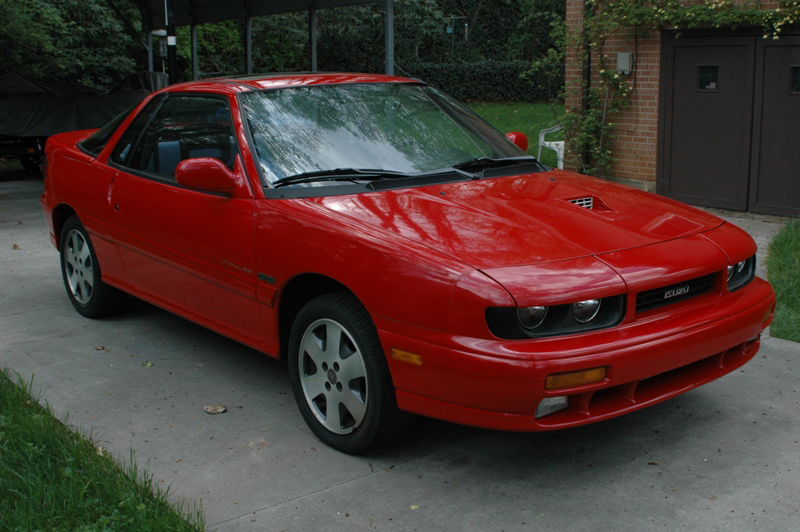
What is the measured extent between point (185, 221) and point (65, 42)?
1751cm

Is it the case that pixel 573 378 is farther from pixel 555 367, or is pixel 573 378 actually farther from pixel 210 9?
pixel 210 9

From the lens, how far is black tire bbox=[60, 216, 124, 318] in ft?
19.5

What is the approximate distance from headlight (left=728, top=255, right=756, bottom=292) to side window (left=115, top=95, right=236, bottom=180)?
2.52 m

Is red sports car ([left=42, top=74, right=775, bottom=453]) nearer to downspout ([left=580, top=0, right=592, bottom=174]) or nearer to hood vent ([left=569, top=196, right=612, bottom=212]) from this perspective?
hood vent ([left=569, top=196, right=612, bottom=212])

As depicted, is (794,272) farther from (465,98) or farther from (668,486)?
(465,98)

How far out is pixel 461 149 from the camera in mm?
4852

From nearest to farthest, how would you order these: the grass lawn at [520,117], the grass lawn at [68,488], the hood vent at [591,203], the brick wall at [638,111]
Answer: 1. the grass lawn at [68,488]
2. the hood vent at [591,203]
3. the brick wall at [638,111]
4. the grass lawn at [520,117]

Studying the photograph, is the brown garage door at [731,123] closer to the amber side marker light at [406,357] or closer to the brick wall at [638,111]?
the brick wall at [638,111]

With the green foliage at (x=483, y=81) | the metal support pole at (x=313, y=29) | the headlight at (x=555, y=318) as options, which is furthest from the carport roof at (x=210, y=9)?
the headlight at (x=555, y=318)

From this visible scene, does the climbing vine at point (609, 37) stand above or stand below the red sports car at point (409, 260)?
above

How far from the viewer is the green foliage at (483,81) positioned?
105 ft

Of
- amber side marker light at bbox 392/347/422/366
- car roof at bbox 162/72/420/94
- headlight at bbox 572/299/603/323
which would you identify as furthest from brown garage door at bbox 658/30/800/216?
amber side marker light at bbox 392/347/422/366

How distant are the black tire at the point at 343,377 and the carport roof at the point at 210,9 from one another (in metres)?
13.5

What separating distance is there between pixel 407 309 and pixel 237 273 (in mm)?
1246
